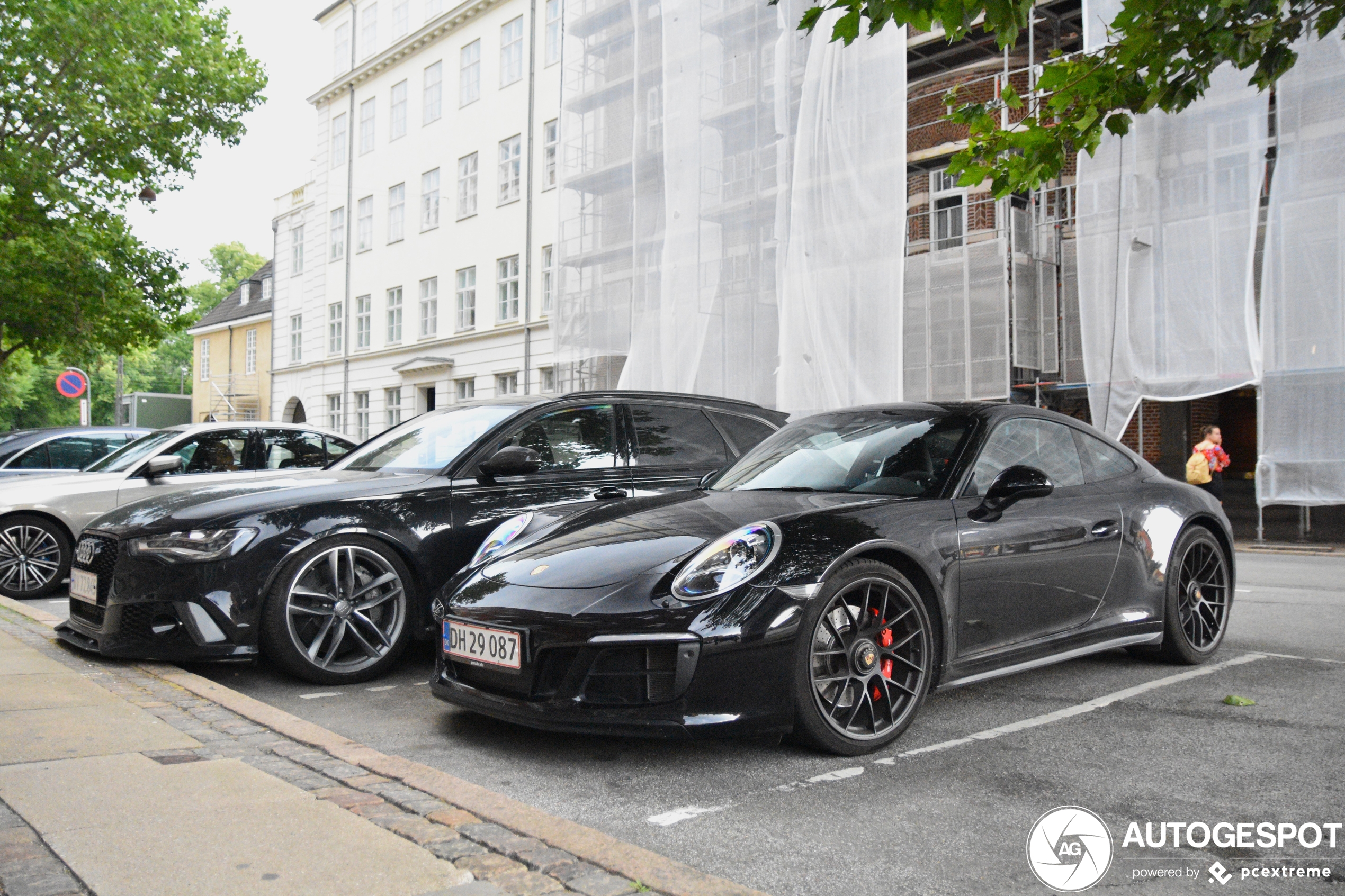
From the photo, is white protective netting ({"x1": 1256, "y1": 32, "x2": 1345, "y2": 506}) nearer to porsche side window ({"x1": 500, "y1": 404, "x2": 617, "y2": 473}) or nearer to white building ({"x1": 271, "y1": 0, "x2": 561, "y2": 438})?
porsche side window ({"x1": 500, "y1": 404, "x2": 617, "y2": 473})

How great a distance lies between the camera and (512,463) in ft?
18.3

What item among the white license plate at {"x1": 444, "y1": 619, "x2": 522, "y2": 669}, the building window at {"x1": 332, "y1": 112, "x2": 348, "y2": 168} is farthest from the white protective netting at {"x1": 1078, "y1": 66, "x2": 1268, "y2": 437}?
the building window at {"x1": 332, "y1": 112, "x2": 348, "y2": 168}

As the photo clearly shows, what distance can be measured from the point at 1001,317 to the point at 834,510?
13432mm

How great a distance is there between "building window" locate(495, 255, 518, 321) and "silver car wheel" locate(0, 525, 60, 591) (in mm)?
21529

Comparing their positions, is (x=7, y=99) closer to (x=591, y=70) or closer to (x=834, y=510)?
(x=591, y=70)

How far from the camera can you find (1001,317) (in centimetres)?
1664

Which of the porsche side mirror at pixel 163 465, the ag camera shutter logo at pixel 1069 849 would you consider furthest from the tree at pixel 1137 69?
the porsche side mirror at pixel 163 465

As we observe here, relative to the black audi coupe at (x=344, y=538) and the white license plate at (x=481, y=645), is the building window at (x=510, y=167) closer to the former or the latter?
the black audi coupe at (x=344, y=538)

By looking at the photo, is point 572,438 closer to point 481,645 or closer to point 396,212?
point 481,645

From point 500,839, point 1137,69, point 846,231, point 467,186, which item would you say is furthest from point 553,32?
point 500,839

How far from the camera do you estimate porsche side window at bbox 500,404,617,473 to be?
244 inches

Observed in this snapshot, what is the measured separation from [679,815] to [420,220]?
34079 millimetres

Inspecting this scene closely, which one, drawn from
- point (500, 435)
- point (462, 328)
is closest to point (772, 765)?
point (500, 435)

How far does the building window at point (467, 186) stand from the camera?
107 ft
